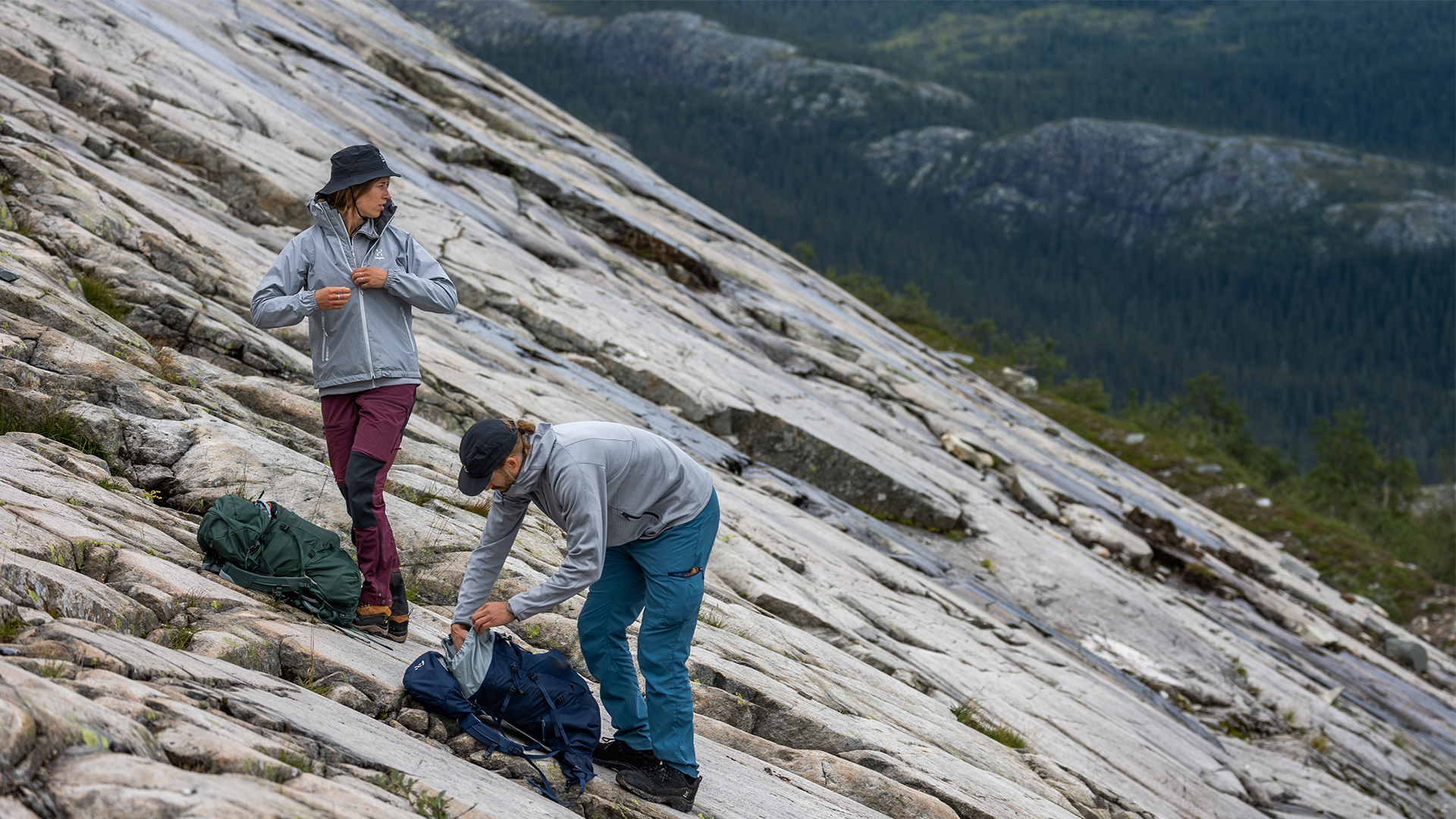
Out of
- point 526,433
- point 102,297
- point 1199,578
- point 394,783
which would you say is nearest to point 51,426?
point 102,297

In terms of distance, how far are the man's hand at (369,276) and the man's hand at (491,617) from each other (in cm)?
265

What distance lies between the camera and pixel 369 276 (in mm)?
6891

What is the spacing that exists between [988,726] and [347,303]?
925cm

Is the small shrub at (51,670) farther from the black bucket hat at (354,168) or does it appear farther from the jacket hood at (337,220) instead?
the black bucket hat at (354,168)

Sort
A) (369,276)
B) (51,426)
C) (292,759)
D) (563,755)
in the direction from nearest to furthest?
(292,759), (563,755), (369,276), (51,426)

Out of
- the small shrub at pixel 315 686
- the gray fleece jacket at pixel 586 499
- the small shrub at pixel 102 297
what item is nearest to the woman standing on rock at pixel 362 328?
the small shrub at pixel 315 686

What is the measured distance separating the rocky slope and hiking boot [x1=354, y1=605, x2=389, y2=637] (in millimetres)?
366

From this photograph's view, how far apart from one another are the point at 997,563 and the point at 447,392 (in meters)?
12.1

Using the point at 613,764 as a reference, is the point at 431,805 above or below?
above

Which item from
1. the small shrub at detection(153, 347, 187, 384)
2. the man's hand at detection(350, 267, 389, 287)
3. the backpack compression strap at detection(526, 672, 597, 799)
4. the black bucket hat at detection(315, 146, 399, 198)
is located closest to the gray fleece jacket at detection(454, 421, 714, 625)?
the backpack compression strap at detection(526, 672, 597, 799)

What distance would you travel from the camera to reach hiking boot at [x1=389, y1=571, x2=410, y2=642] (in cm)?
728

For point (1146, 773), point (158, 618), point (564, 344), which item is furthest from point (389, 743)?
point (564, 344)

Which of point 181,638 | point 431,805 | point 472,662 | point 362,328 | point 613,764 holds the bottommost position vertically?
point 613,764

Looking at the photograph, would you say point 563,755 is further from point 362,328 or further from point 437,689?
point 362,328
